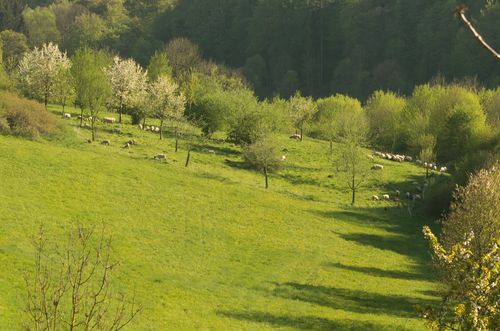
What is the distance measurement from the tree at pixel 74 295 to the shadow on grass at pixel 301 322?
19.0 feet

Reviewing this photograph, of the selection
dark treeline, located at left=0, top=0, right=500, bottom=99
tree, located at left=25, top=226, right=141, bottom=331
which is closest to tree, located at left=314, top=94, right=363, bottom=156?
dark treeline, located at left=0, top=0, right=500, bottom=99

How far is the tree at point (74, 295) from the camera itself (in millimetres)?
8688

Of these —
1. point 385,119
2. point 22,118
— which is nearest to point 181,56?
point 385,119

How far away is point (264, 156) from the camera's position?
7150cm

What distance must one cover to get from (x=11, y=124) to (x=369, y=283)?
39791mm

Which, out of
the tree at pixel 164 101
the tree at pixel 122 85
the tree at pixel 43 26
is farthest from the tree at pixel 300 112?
the tree at pixel 43 26

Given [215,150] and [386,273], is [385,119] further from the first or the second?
[386,273]

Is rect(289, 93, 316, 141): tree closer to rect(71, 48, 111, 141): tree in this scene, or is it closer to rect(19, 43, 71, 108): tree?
rect(71, 48, 111, 141): tree

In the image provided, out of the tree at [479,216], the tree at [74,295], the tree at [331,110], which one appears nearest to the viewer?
the tree at [74,295]

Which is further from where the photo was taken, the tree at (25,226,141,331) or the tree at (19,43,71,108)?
the tree at (19,43,71,108)

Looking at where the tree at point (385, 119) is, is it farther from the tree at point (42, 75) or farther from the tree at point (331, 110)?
the tree at point (42, 75)

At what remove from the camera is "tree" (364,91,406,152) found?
10581cm

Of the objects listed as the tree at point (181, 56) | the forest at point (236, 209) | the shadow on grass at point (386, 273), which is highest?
the tree at point (181, 56)

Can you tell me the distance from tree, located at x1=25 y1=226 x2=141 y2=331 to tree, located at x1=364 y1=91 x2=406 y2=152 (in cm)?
7336
